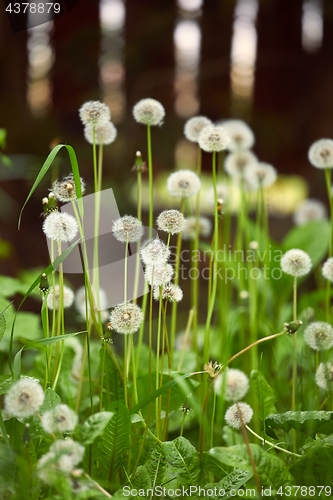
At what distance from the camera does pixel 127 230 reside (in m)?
0.35

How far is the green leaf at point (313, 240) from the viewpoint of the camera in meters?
0.75

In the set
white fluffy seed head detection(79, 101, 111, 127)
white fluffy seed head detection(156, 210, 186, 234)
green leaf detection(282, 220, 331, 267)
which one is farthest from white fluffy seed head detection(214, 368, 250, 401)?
green leaf detection(282, 220, 331, 267)

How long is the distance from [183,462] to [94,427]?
10 centimetres

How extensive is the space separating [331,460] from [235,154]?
459 millimetres

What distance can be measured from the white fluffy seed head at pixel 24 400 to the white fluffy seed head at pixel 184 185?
0.22 metres

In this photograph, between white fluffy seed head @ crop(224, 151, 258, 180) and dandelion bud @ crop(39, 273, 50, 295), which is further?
white fluffy seed head @ crop(224, 151, 258, 180)

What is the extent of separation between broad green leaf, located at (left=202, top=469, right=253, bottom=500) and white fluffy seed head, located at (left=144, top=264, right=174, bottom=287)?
0.15 metres

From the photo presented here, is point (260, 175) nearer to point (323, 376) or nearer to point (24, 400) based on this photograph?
point (323, 376)

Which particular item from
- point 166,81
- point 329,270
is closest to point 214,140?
point 329,270

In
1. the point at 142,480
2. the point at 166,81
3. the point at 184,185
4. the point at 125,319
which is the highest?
the point at 166,81

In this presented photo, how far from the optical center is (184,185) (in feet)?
1.36

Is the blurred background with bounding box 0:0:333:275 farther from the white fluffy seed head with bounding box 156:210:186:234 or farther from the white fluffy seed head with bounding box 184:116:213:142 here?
the white fluffy seed head with bounding box 156:210:186:234

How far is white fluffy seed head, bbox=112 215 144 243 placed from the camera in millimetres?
349

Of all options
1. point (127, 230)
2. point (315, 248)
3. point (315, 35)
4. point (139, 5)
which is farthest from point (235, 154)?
point (139, 5)
